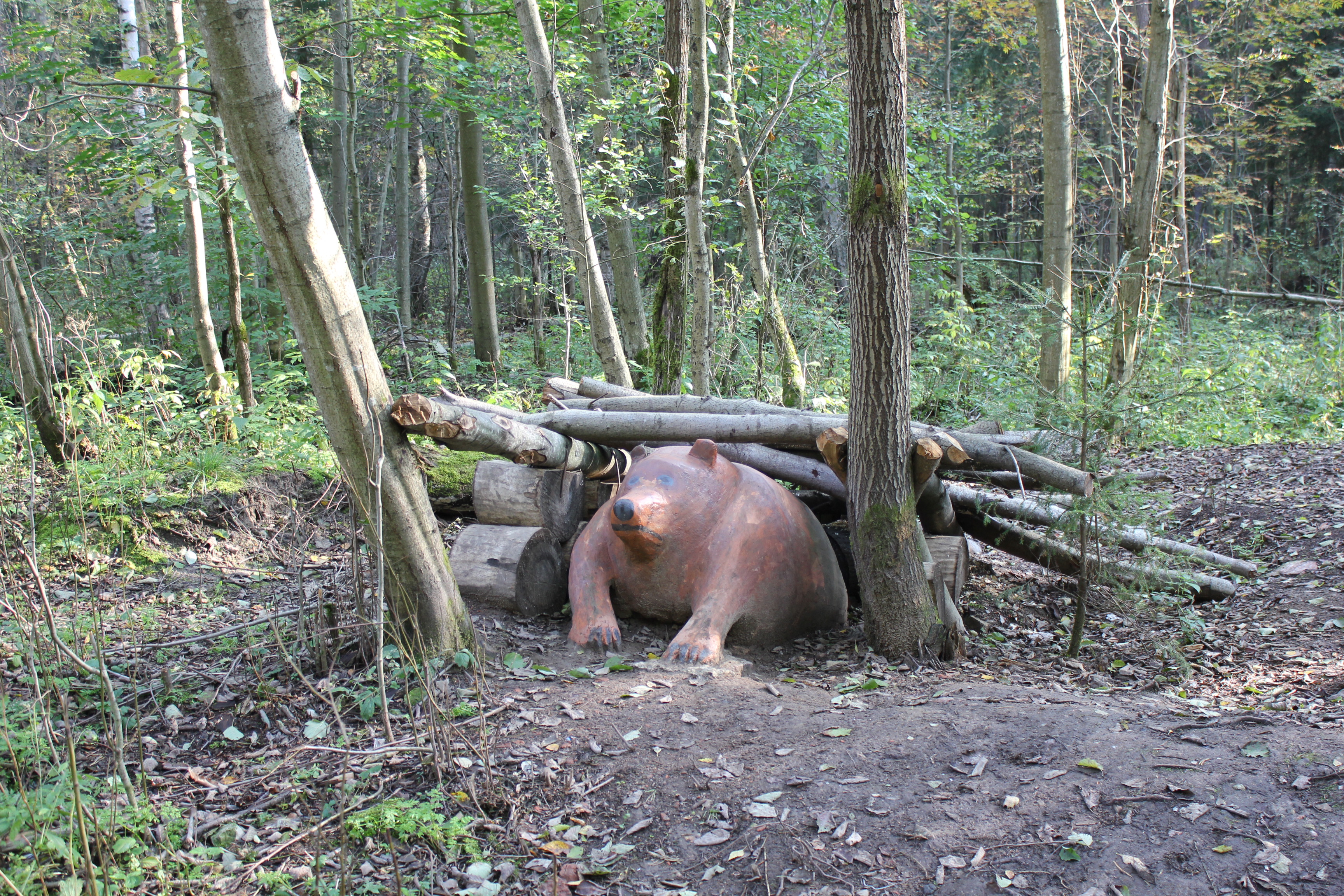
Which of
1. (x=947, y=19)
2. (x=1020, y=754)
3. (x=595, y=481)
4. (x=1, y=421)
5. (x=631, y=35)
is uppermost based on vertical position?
A: (x=947, y=19)

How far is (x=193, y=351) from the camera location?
1236 cm

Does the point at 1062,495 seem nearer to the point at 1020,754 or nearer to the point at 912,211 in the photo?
the point at 1020,754

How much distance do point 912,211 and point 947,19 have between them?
828 centimetres

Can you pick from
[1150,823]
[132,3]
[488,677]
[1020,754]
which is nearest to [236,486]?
[488,677]

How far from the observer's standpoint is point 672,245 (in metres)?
8.95

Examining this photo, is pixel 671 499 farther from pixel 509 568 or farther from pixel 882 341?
pixel 882 341

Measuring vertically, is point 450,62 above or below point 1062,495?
above

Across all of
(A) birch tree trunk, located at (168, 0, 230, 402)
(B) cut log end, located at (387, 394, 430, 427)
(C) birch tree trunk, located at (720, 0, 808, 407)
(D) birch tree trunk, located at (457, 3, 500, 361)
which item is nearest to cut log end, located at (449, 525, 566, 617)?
(B) cut log end, located at (387, 394, 430, 427)

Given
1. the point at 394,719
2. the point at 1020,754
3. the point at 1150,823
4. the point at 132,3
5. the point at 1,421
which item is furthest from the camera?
the point at 132,3

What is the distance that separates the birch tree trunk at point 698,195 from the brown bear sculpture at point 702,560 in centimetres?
291

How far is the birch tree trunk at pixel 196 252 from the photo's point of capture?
6.78 meters

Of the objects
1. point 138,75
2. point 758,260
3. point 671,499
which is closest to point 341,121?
point 758,260

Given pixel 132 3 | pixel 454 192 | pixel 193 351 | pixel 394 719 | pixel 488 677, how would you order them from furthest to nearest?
pixel 454 192
pixel 193 351
pixel 132 3
pixel 488 677
pixel 394 719

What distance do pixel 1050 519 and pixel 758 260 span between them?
16.6 ft
